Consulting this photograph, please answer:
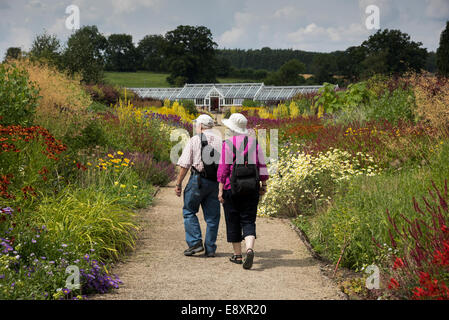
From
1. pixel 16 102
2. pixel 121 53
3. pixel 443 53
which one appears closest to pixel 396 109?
pixel 16 102

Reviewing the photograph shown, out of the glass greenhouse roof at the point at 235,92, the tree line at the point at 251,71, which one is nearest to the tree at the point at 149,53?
the tree line at the point at 251,71

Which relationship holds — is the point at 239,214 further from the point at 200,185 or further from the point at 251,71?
the point at 251,71

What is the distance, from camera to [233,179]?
529 cm

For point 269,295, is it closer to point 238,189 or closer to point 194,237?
point 238,189

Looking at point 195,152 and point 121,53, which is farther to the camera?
point 121,53

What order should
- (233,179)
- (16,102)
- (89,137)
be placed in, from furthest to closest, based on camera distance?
(89,137)
(16,102)
(233,179)

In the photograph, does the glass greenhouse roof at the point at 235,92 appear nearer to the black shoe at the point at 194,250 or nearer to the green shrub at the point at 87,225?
the green shrub at the point at 87,225

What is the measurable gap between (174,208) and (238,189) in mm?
3473

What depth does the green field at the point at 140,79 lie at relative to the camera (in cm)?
7533

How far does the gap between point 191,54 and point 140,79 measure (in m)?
15.5

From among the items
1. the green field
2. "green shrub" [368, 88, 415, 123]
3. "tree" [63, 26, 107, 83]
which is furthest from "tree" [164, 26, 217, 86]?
"green shrub" [368, 88, 415, 123]

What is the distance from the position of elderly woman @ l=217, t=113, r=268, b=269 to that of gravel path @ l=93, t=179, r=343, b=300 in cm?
37

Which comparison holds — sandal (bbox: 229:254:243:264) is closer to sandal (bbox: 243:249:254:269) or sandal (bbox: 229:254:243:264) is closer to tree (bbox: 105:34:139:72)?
sandal (bbox: 243:249:254:269)

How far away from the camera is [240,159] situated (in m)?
5.30
